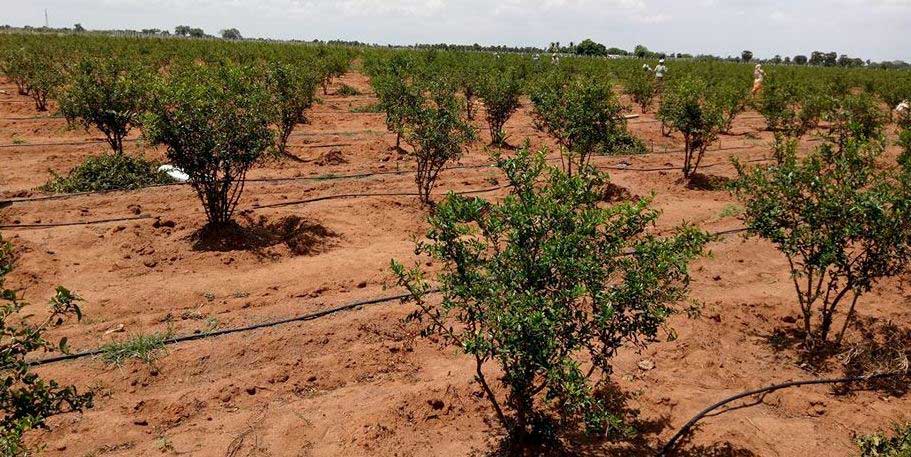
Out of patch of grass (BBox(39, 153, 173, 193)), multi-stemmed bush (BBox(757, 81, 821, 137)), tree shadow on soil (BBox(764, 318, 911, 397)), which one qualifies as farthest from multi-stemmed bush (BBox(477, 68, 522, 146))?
tree shadow on soil (BBox(764, 318, 911, 397))

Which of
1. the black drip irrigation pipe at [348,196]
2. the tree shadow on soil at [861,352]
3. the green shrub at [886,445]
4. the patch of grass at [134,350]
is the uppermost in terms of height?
the black drip irrigation pipe at [348,196]

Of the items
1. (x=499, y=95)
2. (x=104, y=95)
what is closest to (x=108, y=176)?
(x=104, y=95)

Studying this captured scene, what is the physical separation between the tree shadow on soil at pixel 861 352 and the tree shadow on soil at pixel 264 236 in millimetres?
7196

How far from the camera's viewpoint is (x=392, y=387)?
263 inches

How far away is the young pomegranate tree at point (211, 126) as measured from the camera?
940 centimetres

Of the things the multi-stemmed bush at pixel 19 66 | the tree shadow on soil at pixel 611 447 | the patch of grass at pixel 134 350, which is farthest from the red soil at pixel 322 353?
the multi-stemmed bush at pixel 19 66

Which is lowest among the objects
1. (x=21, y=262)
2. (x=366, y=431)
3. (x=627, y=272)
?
(x=366, y=431)

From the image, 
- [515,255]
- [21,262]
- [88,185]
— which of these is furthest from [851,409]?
[88,185]

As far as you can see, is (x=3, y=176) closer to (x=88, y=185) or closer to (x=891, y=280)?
(x=88, y=185)

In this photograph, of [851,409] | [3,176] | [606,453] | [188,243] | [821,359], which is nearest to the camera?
[606,453]

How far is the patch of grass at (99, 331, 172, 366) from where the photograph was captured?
22.6 feet

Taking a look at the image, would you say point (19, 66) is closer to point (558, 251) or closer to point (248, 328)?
point (248, 328)

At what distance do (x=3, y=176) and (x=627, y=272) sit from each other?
1474cm

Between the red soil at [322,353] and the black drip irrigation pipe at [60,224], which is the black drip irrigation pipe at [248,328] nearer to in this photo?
the red soil at [322,353]
